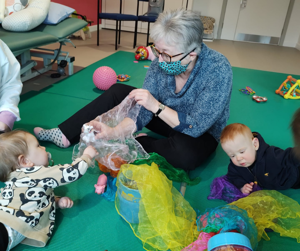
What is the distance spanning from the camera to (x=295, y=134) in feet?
2.60

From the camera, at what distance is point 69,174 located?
3.50 feet

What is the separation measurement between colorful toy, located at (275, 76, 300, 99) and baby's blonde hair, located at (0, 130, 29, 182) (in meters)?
2.55

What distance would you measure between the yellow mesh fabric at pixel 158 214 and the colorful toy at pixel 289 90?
2.15 m

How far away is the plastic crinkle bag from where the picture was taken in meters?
1.31

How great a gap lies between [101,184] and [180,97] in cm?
60

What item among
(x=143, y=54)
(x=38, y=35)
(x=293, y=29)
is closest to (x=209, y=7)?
(x=293, y=29)

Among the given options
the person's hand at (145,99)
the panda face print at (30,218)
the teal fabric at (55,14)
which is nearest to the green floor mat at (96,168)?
the panda face print at (30,218)

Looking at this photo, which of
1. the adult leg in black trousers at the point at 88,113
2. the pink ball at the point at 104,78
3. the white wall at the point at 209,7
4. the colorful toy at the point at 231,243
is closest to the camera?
the colorful toy at the point at 231,243

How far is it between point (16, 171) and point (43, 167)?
94 mm

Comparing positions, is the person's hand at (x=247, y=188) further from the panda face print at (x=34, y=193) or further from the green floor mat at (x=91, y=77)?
the green floor mat at (x=91, y=77)

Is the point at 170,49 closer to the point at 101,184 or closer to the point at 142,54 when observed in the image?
the point at 101,184

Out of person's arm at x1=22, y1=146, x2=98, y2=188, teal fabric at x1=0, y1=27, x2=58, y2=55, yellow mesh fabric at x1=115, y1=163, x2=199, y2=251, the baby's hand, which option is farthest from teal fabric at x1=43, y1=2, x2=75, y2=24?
yellow mesh fabric at x1=115, y1=163, x2=199, y2=251

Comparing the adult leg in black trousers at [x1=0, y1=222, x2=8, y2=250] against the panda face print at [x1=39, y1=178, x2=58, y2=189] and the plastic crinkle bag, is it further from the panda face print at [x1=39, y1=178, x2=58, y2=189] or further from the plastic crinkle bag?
the plastic crinkle bag

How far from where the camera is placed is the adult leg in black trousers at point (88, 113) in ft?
4.94
